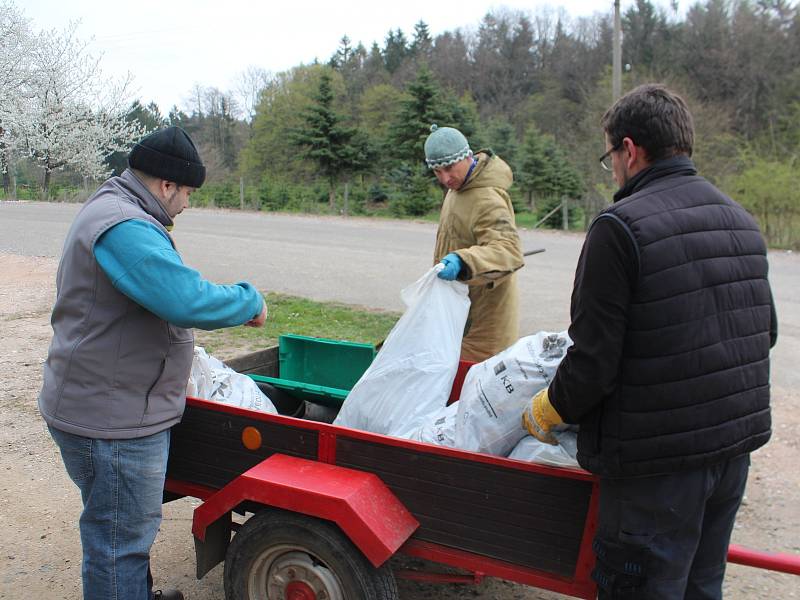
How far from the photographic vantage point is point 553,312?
870 centimetres

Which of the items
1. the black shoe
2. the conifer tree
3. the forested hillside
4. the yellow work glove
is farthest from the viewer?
the conifer tree

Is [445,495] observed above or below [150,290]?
below

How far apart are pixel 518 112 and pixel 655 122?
42.5 metres

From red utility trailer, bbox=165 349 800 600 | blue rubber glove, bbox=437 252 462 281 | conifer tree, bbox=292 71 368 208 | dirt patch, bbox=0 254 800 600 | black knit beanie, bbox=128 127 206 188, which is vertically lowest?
dirt patch, bbox=0 254 800 600

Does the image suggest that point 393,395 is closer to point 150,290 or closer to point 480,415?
point 480,415

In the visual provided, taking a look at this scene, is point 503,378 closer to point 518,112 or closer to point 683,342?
point 683,342

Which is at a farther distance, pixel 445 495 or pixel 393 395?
pixel 393 395

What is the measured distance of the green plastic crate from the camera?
400 centimetres

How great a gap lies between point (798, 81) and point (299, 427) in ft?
123

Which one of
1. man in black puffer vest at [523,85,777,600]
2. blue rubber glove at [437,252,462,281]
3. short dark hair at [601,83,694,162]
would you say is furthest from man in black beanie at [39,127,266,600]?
short dark hair at [601,83,694,162]

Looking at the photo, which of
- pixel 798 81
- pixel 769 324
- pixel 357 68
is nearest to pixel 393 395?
pixel 769 324

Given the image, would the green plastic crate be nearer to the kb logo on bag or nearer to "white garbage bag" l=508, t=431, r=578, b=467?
the kb logo on bag

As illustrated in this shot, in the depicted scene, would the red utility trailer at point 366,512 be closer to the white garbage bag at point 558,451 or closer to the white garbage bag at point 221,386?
the white garbage bag at point 558,451

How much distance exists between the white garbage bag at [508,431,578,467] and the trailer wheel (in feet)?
2.05
